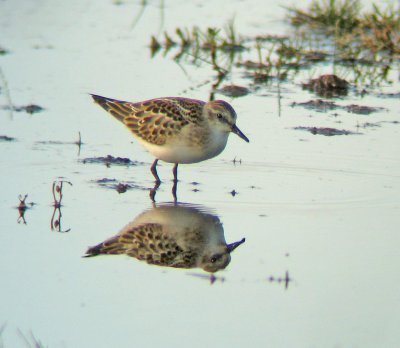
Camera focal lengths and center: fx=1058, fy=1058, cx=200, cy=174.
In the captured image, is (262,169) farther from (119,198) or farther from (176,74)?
(176,74)

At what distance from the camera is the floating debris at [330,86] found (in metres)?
12.9

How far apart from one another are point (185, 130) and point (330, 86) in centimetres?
370

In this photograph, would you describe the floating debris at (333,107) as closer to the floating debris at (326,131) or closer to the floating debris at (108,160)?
the floating debris at (326,131)

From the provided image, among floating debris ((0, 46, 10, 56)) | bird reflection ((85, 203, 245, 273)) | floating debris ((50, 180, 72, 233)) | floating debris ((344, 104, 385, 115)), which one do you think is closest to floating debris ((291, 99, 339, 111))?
floating debris ((344, 104, 385, 115))

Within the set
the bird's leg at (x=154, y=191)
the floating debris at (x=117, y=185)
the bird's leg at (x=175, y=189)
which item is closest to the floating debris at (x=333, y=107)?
the bird's leg at (x=175, y=189)

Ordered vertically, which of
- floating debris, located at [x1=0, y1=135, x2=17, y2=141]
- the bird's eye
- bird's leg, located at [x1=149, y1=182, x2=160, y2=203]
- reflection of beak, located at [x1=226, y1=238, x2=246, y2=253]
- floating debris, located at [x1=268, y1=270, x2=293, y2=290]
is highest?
floating debris, located at [x1=0, y1=135, x2=17, y2=141]

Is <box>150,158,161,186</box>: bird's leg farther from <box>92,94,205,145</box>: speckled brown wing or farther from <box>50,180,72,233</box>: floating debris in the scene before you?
<box>50,180,72,233</box>: floating debris

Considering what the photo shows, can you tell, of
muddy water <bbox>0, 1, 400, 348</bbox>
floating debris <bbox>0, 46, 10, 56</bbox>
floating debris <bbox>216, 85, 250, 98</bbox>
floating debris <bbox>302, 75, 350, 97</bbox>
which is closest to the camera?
muddy water <bbox>0, 1, 400, 348</bbox>

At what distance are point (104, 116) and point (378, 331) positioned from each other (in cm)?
597

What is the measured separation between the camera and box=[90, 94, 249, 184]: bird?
378 inches

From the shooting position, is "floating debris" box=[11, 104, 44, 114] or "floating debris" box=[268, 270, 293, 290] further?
"floating debris" box=[11, 104, 44, 114]

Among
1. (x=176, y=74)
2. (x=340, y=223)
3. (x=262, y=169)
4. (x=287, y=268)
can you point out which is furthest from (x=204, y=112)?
(x=176, y=74)

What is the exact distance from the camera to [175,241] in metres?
7.88

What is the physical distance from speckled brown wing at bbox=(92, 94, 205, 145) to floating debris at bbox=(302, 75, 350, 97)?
3.19 metres
